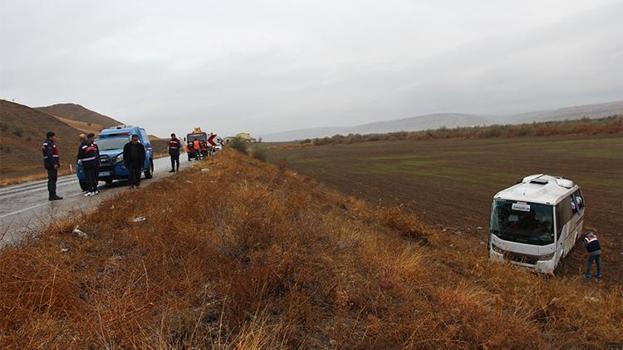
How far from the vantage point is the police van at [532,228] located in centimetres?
1312

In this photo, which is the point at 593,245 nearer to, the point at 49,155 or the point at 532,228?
the point at 532,228

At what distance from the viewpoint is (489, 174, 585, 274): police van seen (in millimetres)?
13116

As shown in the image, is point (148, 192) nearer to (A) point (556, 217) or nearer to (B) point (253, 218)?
Answer: (B) point (253, 218)

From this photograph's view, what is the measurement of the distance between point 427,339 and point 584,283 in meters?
10.00

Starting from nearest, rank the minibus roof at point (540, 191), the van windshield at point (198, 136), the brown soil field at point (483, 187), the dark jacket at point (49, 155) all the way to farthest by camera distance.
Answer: the dark jacket at point (49, 155)
the minibus roof at point (540, 191)
the brown soil field at point (483, 187)
the van windshield at point (198, 136)

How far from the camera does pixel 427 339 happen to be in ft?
14.6

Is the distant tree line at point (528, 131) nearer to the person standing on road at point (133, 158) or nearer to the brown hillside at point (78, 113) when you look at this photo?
the brown hillside at point (78, 113)

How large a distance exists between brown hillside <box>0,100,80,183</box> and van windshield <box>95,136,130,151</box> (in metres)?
20.7

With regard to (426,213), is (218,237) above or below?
above

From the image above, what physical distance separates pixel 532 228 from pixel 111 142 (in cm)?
1600

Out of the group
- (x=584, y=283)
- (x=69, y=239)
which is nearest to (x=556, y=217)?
(x=584, y=283)

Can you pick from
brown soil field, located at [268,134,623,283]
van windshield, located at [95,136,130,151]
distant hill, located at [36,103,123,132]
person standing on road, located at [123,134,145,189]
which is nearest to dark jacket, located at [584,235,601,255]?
brown soil field, located at [268,134,623,283]

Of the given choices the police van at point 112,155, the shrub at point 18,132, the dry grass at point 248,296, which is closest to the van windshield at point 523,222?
the dry grass at point 248,296

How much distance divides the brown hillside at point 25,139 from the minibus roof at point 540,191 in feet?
110
